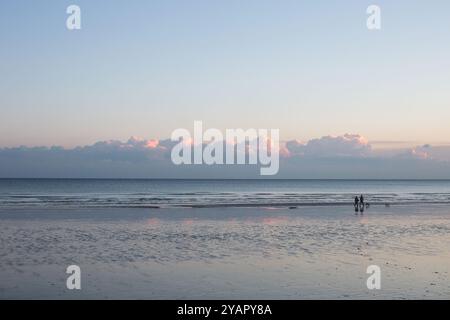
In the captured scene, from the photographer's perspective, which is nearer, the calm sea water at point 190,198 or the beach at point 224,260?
the beach at point 224,260

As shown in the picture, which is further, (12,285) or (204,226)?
(204,226)

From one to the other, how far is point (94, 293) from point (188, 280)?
2.80 metres

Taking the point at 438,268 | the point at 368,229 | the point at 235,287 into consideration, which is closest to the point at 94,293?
the point at 235,287

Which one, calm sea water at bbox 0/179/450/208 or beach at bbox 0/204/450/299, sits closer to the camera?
beach at bbox 0/204/450/299

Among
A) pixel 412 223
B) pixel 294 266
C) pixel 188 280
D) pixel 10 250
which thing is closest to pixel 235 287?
pixel 188 280

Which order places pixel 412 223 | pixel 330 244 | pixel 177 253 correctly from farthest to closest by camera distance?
pixel 412 223 < pixel 330 244 < pixel 177 253

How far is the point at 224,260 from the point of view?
18.3 m

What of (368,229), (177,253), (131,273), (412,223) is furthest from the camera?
(412,223)

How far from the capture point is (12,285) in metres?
14.2

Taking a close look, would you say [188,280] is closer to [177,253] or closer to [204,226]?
[177,253]

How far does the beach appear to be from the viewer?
13.6m

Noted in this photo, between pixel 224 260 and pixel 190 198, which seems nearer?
pixel 224 260

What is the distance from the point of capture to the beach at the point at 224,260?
1359 cm

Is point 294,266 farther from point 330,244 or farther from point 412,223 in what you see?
point 412,223
